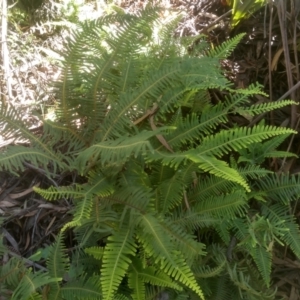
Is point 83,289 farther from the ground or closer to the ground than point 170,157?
closer to the ground

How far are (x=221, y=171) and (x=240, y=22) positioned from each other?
Result: 1.10 m

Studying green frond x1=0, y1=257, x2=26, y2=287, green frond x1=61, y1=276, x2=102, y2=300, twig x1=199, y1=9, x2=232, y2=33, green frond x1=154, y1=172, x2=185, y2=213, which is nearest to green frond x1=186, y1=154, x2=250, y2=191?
green frond x1=154, y1=172, x2=185, y2=213

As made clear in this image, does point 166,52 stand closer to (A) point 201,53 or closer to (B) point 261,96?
(A) point 201,53

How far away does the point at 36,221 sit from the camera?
78.5 inches

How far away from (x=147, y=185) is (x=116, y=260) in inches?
14.0

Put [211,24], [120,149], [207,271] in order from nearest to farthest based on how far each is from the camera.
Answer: [120,149], [207,271], [211,24]

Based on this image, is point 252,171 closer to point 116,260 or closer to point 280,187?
point 280,187

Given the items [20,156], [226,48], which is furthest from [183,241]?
[226,48]

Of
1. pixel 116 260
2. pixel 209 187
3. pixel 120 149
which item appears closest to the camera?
pixel 120 149

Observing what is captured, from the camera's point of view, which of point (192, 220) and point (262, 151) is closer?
point (192, 220)

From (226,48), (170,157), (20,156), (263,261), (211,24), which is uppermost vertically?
(211,24)

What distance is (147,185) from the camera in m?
1.79

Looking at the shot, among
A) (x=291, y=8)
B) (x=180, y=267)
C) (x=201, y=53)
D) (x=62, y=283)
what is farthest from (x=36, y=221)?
(x=291, y=8)

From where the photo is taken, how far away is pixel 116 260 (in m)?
1.59
